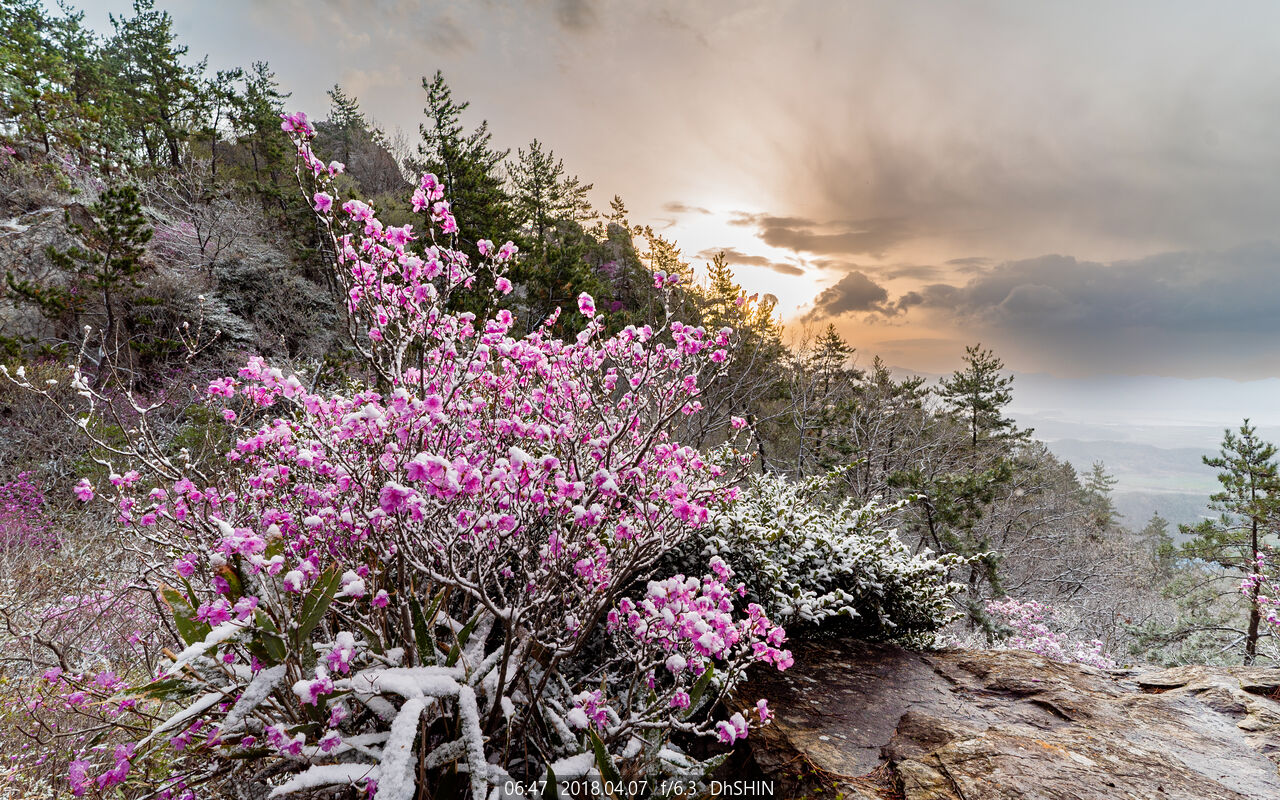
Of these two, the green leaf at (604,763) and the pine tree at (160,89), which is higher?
the pine tree at (160,89)

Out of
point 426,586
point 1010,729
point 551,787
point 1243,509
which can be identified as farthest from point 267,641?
point 1243,509

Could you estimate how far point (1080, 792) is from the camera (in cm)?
211

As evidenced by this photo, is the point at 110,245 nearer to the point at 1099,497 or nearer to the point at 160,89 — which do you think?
the point at 160,89

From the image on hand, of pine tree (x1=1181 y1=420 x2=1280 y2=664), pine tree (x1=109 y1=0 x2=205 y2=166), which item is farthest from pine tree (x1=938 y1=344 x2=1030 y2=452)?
pine tree (x1=109 y1=0 x2=205 y2=166)

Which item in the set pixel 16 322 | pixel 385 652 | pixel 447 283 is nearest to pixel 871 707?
pixel 385 652

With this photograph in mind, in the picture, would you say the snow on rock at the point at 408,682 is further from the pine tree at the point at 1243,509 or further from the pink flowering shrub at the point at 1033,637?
the pine tree at the point at 1243,509

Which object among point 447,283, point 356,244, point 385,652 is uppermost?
point 356,244

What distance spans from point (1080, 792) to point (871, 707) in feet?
3.78

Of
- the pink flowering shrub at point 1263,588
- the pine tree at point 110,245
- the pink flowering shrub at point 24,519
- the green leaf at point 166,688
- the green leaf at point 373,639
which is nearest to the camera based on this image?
the green leaf at point 166,688

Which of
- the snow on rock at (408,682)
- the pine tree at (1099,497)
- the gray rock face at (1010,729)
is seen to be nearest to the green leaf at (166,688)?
the snow on rock at (408,682)

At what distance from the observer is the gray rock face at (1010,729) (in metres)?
2.23

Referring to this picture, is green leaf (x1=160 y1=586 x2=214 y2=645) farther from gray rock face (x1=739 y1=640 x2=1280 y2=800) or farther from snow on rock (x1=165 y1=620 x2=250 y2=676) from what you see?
gray rock face (x1=739 y1=640 x2=1280 y2=800)

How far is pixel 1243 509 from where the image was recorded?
11547 mm

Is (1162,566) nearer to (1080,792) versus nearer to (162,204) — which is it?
(1080,792)
